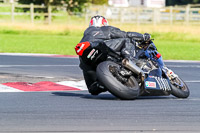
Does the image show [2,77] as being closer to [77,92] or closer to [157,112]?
[77,92]

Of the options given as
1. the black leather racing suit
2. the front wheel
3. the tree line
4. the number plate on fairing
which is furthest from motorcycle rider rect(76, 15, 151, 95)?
the tree line

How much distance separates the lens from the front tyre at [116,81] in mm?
8094

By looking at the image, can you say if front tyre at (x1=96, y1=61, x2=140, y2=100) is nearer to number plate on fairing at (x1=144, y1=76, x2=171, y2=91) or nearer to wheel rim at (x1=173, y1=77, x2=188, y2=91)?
number plate on fairing at (x1=144, y1=76, x2=171, y2=91)

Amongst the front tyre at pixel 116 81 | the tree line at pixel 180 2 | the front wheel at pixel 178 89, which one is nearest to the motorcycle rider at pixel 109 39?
the front tyre at pixel 116 81

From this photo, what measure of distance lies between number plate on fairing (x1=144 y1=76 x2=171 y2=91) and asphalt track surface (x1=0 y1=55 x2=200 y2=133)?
0.23 meters

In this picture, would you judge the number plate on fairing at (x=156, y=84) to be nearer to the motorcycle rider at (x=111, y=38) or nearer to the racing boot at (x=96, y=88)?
the motorcycle rider at (x=111, y=38)

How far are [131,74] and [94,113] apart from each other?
1242 millimetres

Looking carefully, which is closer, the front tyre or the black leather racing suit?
the front tyre

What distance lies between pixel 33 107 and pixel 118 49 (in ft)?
5.59

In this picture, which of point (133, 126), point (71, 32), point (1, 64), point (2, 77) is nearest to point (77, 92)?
point (2, 77)

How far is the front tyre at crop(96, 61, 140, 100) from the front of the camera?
809 cm

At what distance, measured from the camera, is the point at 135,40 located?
28.3 ft

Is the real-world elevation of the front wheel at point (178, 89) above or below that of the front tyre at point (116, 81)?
below

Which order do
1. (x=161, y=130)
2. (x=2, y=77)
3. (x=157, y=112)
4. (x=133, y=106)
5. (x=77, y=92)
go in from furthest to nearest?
1. (x=2, y=77)
2. (x=77, y=92)
3. (x=133, y=106)
4. (x=157, y=112)
5. (x=161, y=130)
